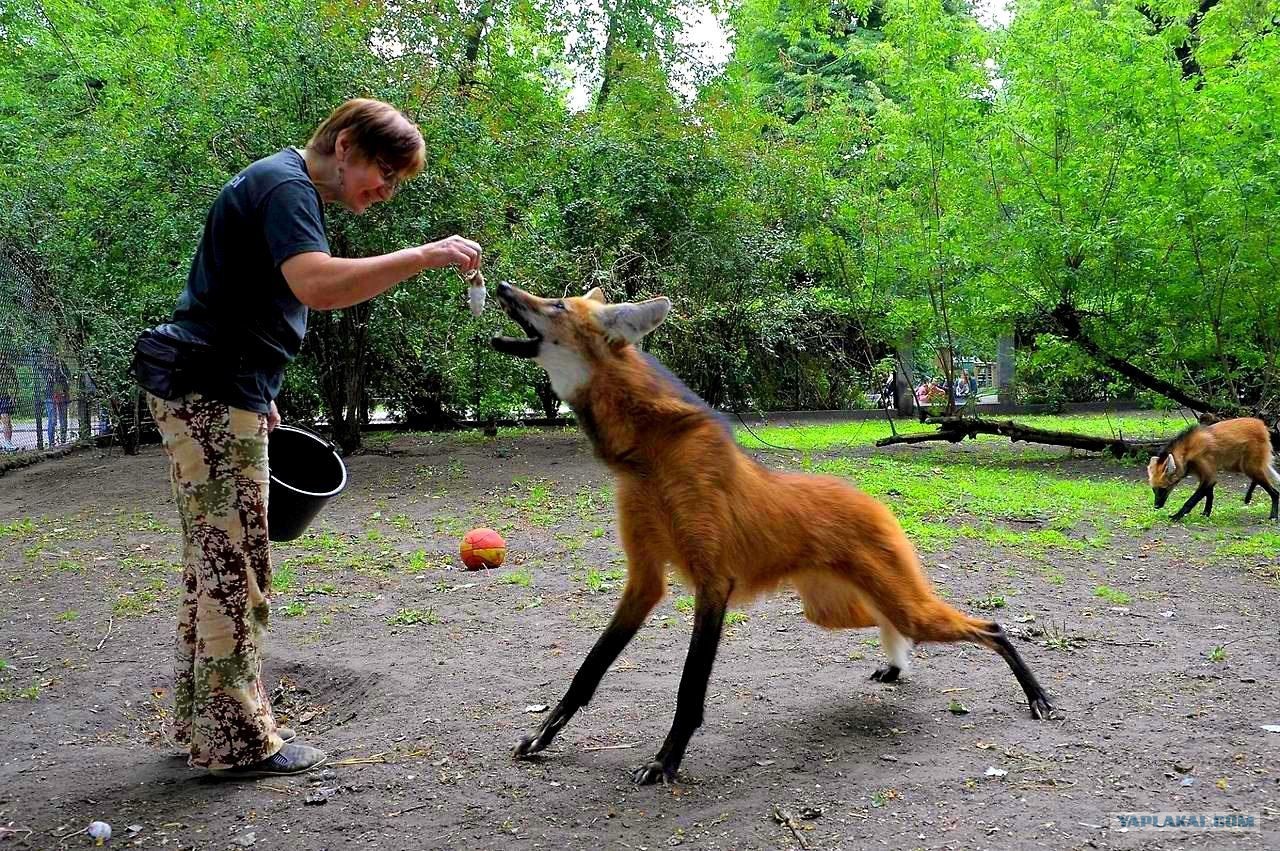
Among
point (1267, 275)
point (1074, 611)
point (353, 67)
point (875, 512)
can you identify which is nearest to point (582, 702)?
point (875, 512)

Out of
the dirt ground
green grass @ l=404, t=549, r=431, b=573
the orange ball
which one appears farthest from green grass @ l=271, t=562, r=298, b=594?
the orange ball

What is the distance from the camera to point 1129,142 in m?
9.34

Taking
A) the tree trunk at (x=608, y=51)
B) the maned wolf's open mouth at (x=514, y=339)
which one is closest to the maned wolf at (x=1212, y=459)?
the maned wolf's open mouth at (x=514, y=339)

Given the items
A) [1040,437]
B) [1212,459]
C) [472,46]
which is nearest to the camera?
[1212,459]

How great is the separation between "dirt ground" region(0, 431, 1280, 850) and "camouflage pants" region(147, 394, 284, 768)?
19 cm

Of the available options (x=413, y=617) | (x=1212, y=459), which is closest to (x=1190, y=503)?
(x=1212, y=459)

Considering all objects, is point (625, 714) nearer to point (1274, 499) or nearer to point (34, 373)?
point (1274, 499)

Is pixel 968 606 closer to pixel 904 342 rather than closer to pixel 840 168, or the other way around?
pixel 904 342

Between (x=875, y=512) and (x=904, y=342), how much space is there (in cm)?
1059

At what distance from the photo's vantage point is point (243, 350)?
2.73 metres

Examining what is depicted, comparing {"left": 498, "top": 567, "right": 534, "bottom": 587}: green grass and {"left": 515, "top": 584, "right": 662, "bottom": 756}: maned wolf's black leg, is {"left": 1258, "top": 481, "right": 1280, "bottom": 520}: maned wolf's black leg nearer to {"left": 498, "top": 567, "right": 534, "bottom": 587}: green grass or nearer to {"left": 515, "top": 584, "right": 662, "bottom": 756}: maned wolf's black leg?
{"left": 498, "top": 567, "right": 534, "bottom": 587}: green grass

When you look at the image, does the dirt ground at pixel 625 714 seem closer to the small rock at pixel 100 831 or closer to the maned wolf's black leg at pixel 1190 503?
the small rock at pixel 100 831

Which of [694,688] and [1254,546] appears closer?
[694,688]

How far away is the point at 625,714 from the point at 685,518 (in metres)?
0.94
